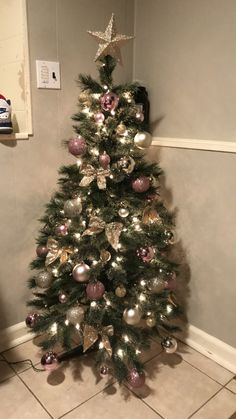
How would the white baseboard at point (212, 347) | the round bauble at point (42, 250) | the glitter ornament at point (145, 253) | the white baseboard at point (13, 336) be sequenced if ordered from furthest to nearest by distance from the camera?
1. the white baseboard at point (13, 336)
2. the white baseboard at point (212, 347)
3. the round bauble at point (42, 250)
4. the glitter ornament at point (145, 253)

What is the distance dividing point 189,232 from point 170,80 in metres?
0.81

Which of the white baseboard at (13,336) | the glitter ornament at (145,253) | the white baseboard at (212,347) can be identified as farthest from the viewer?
the white baseboard at (13,336)

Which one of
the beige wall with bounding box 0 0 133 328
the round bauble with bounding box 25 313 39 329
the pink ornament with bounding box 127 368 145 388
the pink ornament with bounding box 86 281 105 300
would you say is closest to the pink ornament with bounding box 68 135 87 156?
the beige wall with bounding box 0 0 133 328

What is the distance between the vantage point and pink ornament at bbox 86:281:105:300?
4.55ft

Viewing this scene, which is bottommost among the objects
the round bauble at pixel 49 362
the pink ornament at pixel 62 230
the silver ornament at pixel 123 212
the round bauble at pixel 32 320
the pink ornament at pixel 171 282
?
the round bauble at pixel 49 362

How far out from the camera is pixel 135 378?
56.6 inches

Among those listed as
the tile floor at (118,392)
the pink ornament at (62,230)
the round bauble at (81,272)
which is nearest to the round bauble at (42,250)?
the pink ornament at (62,230)

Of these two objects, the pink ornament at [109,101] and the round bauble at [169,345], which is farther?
the round bauble at [169,345]

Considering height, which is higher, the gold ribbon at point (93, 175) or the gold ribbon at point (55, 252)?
the gold ribbon at point (93, 175)

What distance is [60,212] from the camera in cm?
153

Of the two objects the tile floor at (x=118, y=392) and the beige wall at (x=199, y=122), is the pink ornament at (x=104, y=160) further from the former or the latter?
the tile floor at (x=118, y=392)

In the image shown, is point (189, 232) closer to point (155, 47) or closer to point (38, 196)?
point (38, 196)

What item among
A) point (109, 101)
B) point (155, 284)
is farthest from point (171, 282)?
point (109, 101)

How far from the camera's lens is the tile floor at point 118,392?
1.43 m
